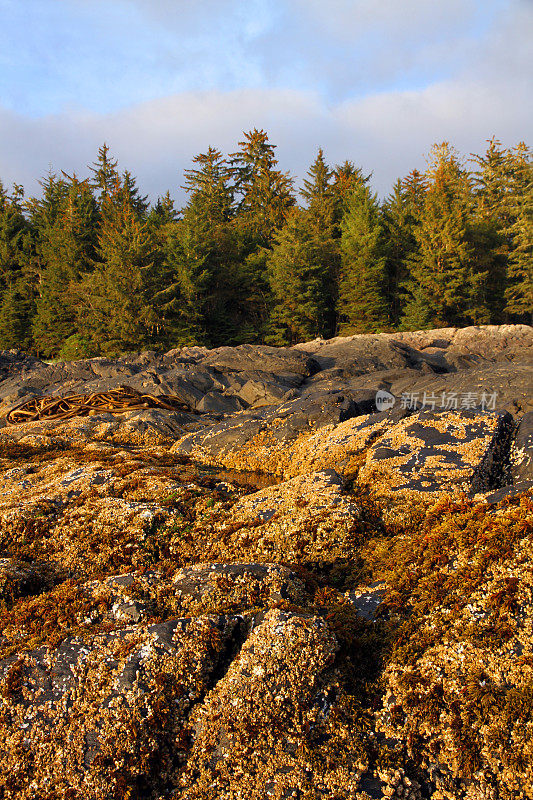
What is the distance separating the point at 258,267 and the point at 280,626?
147 feet

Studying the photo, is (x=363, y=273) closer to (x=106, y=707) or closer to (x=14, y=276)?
(x=14, y=276)

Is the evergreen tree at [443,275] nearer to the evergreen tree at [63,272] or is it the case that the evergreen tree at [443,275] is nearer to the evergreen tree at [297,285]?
the evergreen tree at [297,285]

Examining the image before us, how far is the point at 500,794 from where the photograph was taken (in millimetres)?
1807

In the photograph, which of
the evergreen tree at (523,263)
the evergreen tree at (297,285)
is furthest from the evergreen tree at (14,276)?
the evergreen tree at (523,263)

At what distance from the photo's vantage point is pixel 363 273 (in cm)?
4291

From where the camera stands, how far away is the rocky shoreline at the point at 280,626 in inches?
78.4

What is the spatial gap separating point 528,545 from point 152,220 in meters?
55.1

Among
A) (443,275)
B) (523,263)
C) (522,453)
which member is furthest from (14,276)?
(522,453)

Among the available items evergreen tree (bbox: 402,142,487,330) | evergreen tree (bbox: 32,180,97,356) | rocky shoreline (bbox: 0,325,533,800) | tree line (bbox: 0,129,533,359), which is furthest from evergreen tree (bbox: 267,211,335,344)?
rocky shoreline (bbox: 0,325,533,800)

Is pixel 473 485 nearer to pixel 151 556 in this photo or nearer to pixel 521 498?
pixel 521 498

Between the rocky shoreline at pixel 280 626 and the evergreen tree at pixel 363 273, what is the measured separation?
39122mm

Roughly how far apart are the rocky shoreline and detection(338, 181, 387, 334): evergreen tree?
128 ft

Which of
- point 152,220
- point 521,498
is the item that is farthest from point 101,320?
point 521,498

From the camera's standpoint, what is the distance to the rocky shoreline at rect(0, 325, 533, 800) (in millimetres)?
1990
